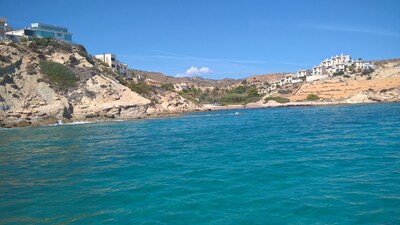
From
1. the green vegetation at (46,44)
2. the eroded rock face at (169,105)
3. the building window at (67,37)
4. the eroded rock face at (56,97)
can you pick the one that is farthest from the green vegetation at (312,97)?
the building window at (67,37)

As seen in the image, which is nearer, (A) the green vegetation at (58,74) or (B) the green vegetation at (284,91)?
(A) the green vegetation at (58,74)

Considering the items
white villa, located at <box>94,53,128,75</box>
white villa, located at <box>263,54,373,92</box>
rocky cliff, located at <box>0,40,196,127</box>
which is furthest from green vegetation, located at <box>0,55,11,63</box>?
white villa, located at <box>263,54,373,92</box>

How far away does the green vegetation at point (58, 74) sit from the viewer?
59.3m

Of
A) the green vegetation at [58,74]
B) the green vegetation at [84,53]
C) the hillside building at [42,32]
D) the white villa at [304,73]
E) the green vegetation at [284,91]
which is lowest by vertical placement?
the green vegetation at [284,91]

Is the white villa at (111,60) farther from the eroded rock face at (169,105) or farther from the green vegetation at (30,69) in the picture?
the green vegetation at (30,69)

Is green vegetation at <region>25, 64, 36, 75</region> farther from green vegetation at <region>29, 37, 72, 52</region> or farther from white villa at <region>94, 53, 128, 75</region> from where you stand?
white villa at <region>94, 53, 128, 75</region>

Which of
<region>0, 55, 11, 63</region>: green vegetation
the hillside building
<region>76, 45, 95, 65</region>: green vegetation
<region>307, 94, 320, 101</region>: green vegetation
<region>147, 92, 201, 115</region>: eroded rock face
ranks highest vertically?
the hillside building

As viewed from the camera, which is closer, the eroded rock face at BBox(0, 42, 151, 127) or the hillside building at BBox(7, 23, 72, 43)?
the eroded rock face at BBox(0, 42, 151, 127)

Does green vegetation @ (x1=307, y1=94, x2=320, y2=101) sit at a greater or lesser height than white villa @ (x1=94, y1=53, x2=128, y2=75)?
lesser

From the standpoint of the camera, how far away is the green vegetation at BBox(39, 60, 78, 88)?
59.3m

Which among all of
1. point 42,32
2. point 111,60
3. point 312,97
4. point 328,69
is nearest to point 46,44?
point 42,32

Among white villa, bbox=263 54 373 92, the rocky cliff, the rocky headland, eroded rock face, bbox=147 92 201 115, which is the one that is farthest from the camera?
white villa, bbox=263 54 373 92

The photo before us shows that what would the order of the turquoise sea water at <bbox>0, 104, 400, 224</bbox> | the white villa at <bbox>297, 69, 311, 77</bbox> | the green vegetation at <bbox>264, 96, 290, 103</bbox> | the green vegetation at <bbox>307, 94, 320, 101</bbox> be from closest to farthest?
the turquoise sea water at <bbox>0, 104, 400, 224</bbox>
the green vegetation at <bbox>307, 94, 320, 101</bbox>
the green vegetation at <bbox>264, 96, 290, 103</bbox>
the white villa at <bbox>297, 69, 311, 77</bbox>

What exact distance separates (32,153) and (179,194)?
1369 centimetres
